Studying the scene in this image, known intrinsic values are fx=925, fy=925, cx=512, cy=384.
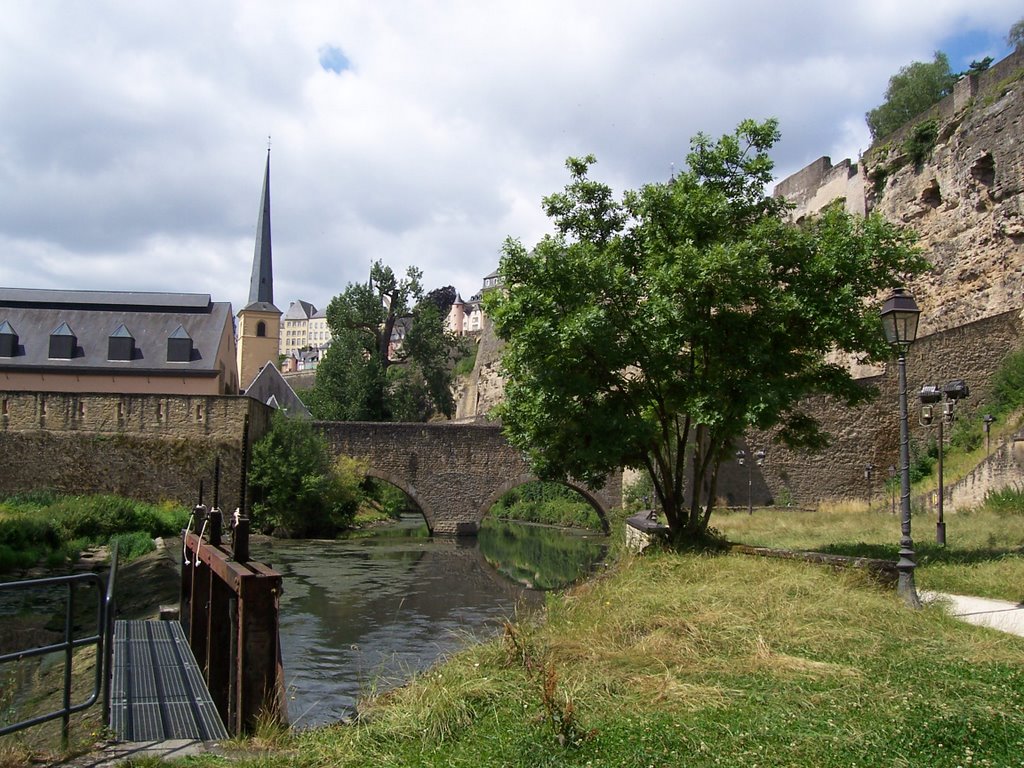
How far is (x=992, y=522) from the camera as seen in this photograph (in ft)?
53.4

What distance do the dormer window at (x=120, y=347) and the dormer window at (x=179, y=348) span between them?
162cm

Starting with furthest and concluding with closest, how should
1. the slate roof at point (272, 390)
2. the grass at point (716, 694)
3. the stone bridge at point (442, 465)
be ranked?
the slate roof at point (272, 390)
the stone bridge at point (442, 465)
the grass at point (716, 694)

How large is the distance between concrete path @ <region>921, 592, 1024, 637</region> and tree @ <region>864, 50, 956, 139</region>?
3867 cm

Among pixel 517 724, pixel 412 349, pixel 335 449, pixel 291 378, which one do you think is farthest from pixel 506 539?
pixel 291 378

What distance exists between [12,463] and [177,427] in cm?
537

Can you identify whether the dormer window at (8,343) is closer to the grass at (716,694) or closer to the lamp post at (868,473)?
the lamp post at (868,473)

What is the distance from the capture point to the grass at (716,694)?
4875 mm

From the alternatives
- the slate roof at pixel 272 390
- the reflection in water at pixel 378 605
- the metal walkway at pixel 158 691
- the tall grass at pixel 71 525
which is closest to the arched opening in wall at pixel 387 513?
the reflection in water at pixel 378 605

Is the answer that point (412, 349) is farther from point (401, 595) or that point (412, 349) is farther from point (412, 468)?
point (401, 595)

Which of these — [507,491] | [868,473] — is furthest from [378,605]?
[868,473]

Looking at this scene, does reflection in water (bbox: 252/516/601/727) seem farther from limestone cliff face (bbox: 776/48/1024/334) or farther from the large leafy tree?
the large leafy tree

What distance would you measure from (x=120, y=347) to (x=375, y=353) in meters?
18.3

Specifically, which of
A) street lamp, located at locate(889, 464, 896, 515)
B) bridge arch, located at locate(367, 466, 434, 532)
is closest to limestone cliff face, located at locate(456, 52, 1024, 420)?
street lamp, located at locate(889, 464, 896, 515)

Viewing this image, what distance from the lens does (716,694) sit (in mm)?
5875
